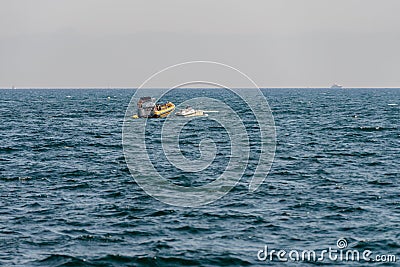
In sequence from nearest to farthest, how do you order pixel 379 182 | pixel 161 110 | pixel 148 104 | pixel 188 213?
1. pixel 188 213
2. pixel 379 182
3. pixel 148 104
4. pixel 161 110

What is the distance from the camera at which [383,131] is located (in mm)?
72438

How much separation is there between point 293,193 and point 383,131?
4177 centimetres

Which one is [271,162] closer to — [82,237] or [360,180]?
[360,180]

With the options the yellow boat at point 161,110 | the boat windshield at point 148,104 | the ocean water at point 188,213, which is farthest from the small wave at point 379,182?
the yellow boat at point 161,110

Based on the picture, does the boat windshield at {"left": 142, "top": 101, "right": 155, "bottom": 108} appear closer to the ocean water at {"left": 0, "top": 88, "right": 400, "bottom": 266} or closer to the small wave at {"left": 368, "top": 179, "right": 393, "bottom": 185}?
the ocean water at {"left": 0, "top": 88, "right": 400, "bottom": 266}

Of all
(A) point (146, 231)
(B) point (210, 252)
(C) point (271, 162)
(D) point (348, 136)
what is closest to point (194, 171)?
(C) point (271, 162)

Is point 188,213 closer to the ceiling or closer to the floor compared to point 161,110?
closer to the floor

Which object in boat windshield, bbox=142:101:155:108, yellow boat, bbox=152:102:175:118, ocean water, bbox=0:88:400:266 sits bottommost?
ocean water, bbox=0:88:400:266

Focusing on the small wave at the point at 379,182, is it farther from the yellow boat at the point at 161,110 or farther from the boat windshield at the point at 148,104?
the yellow boat at the point at 161,110

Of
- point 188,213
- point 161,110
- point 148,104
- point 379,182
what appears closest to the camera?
point 188,213

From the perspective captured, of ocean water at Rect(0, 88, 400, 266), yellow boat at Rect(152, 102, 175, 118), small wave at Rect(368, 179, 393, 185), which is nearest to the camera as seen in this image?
ocean water at Rect(0, 88, 400, 266)

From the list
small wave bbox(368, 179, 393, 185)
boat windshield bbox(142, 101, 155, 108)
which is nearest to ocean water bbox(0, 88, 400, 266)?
small wave bbox(368, 179, 393, 185)

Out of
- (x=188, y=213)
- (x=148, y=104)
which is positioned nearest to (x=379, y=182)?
(x=188, y=213)

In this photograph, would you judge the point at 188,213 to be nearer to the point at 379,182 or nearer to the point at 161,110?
the point at 379,182
